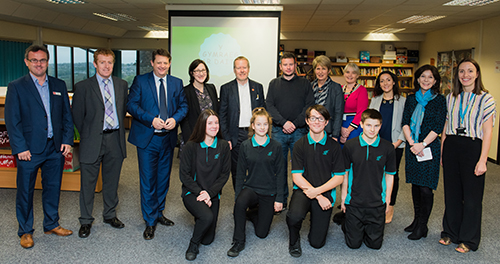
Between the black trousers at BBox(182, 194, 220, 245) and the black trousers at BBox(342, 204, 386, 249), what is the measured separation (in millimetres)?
1090

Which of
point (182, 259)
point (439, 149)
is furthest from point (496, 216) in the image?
point (182, 259)

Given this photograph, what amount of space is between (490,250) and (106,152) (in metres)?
3.23

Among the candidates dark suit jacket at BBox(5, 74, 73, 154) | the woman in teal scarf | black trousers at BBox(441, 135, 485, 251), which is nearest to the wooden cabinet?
dark suit jacket at BBox(5, 74, 73, 154)

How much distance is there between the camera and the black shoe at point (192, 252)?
2709mm

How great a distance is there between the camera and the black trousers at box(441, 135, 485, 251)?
9.21 ft

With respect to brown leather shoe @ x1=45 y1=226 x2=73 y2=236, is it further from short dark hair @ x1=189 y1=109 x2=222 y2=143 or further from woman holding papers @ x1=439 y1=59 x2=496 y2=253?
woman holding papers @ x1=439 y1=59 x2=496 y2=253

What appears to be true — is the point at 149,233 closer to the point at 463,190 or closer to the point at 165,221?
the point at 165,221

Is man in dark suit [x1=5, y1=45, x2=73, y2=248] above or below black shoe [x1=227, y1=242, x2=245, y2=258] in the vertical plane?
A: above

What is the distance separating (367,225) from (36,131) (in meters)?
2.69

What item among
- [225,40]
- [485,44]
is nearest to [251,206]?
[225,40]

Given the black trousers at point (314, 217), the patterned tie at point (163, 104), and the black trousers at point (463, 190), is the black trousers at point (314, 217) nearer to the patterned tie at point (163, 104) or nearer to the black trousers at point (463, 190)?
the black trousers at point (463, 190)

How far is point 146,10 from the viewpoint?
7.37 meters

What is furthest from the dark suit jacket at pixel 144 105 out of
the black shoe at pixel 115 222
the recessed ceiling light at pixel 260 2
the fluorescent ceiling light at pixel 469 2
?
the fluorescent ceiling light at pixel 469 2

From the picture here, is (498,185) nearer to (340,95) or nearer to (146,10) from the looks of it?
(340,95)
